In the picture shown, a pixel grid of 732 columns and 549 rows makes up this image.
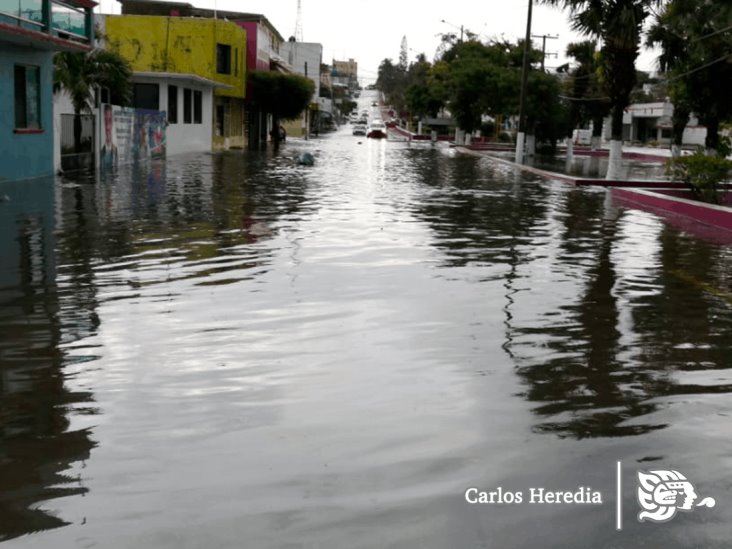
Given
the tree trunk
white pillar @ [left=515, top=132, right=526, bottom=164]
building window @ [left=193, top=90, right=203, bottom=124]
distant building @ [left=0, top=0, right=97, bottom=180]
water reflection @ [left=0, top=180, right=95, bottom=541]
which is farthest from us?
building window @ [left=193, top=90, right=203, bottom=124]

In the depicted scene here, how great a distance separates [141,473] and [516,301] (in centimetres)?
556

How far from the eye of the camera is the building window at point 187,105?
50.0 metres

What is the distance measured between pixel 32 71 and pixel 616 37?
18.0m

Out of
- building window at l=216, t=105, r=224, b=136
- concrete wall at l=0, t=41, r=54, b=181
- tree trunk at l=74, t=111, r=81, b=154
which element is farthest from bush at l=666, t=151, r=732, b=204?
building window at l=216, t=105, r=224, b=136

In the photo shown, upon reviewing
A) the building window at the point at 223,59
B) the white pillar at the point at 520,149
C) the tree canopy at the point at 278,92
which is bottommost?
the white pillar at the point at 520,149

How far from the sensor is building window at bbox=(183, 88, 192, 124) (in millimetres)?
50000

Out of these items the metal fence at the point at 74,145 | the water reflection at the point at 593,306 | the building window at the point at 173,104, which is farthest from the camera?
the building window at the point at 173,104

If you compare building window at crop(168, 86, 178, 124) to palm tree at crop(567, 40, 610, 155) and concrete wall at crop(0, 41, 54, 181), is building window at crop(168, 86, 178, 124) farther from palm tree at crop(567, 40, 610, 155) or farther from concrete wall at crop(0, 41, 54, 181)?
palm tree at crop(567, 40, 610, 155)

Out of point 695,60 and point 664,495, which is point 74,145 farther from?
point 664,495

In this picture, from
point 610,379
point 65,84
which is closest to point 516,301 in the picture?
point 610,379

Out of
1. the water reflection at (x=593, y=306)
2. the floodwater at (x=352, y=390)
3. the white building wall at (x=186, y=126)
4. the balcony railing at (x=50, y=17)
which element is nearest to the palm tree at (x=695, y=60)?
the water reflection at (x=593, y=306)

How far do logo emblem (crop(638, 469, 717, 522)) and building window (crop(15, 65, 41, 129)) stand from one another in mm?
22726

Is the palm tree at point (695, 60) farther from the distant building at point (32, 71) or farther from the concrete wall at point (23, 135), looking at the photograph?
the concrete wall at point (23, 135)

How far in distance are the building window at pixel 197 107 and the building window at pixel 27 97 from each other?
26102 mm
